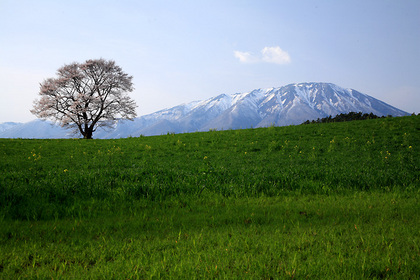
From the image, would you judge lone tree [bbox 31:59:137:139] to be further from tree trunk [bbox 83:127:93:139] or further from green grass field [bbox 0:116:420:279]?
green grass field [bbox 0:116:420:279]

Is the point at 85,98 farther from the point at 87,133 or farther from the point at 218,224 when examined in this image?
the point at 218,224

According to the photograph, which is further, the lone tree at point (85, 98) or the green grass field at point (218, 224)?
the lone tree at point (85, 98)

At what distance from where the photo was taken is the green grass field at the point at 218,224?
12.2 ft

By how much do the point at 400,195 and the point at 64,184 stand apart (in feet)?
37.3

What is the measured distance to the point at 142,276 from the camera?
3.57 metres

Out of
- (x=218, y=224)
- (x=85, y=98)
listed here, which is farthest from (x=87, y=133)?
(x=218, y=224)

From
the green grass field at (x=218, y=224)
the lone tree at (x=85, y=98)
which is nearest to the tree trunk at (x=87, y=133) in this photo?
the lone tree at (x=85, y=98)

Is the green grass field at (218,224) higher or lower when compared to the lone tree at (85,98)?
lower

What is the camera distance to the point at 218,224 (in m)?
5.84

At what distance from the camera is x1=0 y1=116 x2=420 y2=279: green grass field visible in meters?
3.72

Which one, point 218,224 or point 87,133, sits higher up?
point 87,133

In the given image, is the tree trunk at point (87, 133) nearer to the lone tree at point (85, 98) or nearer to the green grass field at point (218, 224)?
the lone tree at point (85, 98)

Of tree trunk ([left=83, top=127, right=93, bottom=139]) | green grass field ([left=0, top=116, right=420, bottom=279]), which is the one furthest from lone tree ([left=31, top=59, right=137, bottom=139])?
green grass field ([left=0, top=116, right=420, bottom=279])

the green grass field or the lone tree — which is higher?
the lone tree
